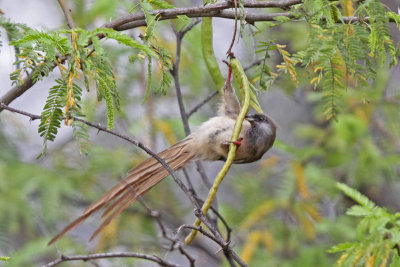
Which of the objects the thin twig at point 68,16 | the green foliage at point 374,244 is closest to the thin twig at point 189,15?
the thin twig at point 68,16

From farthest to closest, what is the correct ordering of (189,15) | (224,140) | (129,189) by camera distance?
1. (224,140)
2. (129,189)
3. (189,15)

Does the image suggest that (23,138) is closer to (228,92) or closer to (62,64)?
(228,92)

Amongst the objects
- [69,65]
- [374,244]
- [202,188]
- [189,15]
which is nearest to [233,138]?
[189,15]

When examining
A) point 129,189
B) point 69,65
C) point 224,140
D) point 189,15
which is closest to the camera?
point 69,65

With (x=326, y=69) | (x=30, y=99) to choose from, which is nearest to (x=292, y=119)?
(x=30, y=99)

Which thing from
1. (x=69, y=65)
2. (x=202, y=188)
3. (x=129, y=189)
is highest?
(x=69, y=65)

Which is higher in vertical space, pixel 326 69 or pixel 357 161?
pixel 326 69

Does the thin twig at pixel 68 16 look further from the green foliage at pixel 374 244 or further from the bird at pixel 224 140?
the green foliage at pixel 374 244

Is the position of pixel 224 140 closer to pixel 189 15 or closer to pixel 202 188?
pixel 189 15

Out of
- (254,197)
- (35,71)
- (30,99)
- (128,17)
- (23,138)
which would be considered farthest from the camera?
(30,99)

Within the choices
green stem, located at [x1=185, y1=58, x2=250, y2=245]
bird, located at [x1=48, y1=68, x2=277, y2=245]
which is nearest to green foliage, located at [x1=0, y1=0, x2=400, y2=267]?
bird, located at [x1=48, y1=68, x2=277, y2=245]

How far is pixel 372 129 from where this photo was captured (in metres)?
5.64

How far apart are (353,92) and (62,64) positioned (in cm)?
380

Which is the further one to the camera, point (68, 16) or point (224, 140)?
point (224, 140)
